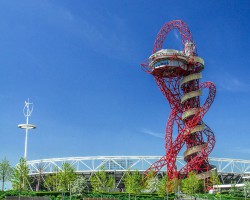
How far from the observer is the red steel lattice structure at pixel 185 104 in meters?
94.4

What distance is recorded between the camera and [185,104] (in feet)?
322

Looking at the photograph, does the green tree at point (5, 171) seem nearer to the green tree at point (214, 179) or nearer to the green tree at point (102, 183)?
the green tree at point (102, 183)

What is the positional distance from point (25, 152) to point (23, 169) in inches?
889

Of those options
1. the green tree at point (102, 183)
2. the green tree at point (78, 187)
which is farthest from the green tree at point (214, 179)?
the green tree at point (78, 187)

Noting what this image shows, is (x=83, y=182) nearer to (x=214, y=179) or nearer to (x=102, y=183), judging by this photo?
(x=102, y=183)

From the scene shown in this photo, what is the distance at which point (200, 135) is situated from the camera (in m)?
96.2

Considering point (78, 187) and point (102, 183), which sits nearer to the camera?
point (78, 187)

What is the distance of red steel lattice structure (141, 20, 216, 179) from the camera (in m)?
94.4

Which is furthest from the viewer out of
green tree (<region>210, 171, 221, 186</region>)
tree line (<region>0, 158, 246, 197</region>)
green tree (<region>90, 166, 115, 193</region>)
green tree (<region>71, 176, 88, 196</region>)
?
green tree (<region>210, 171, 221, 186</region>)

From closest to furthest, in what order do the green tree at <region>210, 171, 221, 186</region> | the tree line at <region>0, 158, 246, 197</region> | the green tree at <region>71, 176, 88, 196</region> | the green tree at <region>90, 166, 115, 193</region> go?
the green tree at <region>71, 176, 88, 196</region>, the tree line at <region>0, 158, 246, 197</region>, the green tree at <region>90, 166, 115, 193</region>, the green tree at <region>210, 171, 221, 186</region>

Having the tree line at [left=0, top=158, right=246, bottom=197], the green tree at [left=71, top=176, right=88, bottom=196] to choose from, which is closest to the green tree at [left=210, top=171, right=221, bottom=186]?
the tree line at [left=0, top=158, right=246, bottom=197]

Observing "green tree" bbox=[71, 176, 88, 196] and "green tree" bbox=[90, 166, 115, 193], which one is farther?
"green tree" bbox=[90, 166, 115, 193]

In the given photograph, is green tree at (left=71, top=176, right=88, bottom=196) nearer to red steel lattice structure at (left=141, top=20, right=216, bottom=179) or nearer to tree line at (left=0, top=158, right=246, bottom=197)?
tree line at (left=0, top=158, right=246, bottom=197)

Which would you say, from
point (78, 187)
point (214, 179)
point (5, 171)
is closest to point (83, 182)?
point (78, 187)
